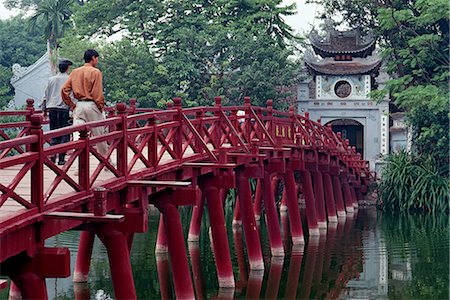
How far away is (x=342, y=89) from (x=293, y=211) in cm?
1540

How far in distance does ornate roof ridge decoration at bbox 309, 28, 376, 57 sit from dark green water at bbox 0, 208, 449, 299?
11.6 metres

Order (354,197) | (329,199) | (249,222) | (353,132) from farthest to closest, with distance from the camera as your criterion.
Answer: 1. (353,132)
2. (354,197)
3. (329,199)
4. (249,222)

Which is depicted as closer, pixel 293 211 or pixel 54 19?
pixel 293 211

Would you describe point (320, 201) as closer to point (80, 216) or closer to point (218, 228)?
point (218, 228)

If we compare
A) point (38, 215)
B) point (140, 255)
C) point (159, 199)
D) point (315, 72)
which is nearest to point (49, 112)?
point (159, 199)

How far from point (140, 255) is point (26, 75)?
814 inches

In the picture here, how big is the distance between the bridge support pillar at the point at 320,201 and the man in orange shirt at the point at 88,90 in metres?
14.3

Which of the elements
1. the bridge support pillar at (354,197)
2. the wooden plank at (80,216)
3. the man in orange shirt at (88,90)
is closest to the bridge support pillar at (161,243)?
the man in orange shirt at (88,90)

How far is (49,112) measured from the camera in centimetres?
1448

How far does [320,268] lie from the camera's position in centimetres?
1988

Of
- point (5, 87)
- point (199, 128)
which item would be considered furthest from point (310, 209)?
point (5, 87)

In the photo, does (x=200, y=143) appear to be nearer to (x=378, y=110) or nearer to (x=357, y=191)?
(x=357, y=191)

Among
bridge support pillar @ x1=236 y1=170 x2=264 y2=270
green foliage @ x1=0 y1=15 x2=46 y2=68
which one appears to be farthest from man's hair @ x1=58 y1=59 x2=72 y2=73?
green foliage @ x1=0 y1=15 x2=46 y2=68

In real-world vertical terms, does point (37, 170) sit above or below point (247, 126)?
below
